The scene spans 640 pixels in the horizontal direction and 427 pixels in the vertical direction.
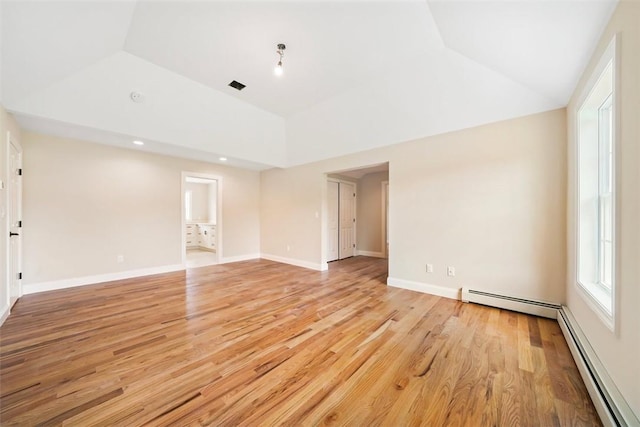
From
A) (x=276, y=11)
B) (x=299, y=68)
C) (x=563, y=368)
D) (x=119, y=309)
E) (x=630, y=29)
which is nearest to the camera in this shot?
(x=630, y=29)

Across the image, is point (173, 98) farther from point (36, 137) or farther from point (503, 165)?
point (503, 165)

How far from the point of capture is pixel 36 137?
352 centimetres

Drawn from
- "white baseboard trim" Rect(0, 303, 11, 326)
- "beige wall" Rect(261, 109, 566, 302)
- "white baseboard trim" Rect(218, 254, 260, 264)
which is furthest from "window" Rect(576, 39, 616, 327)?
"white baseboard trim" Rect(218, 254, 260, 264)

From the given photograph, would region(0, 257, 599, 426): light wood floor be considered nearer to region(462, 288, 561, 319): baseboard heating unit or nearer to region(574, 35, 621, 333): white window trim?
region(462, 288, 561, 319): baseboard heating unit

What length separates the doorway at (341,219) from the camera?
5914 mm

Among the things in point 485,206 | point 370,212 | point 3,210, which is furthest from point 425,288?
point 3,210

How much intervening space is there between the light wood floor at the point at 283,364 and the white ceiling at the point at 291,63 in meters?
2.41

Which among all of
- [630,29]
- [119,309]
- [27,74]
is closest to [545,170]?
[630,29]

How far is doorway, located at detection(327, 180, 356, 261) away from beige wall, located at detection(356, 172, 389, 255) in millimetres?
216

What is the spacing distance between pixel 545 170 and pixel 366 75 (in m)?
2.40

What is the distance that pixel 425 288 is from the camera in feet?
11.4

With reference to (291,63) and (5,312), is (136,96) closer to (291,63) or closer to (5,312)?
(291,63)

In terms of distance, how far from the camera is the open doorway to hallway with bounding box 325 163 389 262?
19.7 feet

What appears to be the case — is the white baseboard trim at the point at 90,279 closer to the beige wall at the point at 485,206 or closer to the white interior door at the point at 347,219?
the white interior door at the point at 347,219
